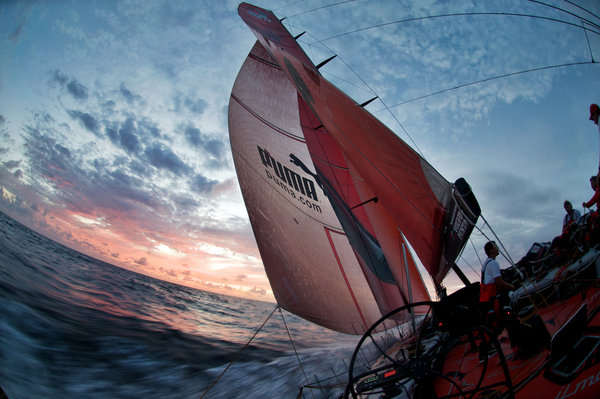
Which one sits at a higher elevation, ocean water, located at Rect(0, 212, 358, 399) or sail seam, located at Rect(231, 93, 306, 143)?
sail seam, located at Rect(231, 93, 306, 143)

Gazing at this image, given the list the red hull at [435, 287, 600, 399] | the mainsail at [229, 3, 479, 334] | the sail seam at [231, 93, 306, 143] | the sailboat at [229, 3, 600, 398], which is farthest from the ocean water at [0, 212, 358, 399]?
the sail seam at [231, 93, 306, 143]

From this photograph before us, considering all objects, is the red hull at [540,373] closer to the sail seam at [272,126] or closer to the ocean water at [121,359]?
the ocean water at [121,359]

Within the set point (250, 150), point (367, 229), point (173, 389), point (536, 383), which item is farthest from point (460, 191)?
point (173, 389)

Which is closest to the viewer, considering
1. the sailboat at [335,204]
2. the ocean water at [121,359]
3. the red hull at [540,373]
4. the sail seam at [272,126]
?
the red hull at [540,373]

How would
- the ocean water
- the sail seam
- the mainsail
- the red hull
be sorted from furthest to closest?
the sail seam, the mainsail, the ocean water, the red hull

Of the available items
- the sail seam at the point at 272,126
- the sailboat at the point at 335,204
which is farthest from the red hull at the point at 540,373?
the sail seam at the point at 272,126

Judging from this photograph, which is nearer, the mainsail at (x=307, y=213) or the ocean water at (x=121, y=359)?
the ocean water at (x=121, y=359)

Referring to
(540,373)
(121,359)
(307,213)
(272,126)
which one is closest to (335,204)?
(307,213)

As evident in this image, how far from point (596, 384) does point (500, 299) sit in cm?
172

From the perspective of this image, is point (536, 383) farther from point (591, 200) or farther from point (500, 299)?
point (591, 200)

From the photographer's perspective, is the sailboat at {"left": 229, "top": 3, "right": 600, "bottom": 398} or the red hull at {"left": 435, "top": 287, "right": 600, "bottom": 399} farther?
the sailboat at {"left": 229, "top": 3, "right": 600, "bottom": 398}

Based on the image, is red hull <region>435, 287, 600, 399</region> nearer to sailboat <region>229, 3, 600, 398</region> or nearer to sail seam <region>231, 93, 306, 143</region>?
sailboat <region>229, 3, 600, 398</region>

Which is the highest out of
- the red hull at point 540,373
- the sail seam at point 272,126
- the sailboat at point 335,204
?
the sail seam at point 272,126

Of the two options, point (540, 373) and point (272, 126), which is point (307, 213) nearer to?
point (272, 126)
